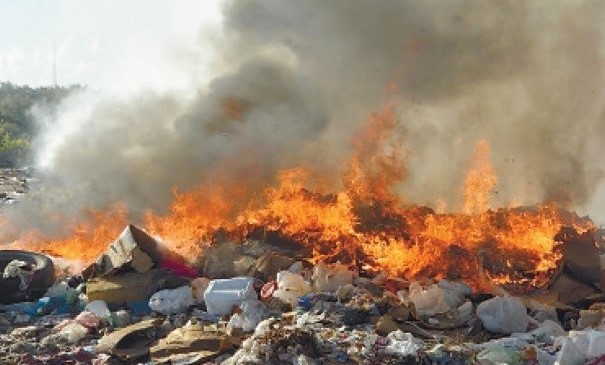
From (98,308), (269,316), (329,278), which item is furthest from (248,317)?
(98,308)

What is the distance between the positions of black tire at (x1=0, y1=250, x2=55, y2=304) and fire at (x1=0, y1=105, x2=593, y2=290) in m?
1.17

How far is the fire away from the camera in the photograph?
9242mm

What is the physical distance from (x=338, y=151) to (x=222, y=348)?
7430mm

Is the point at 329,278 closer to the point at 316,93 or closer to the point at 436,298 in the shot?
the point at 436,298

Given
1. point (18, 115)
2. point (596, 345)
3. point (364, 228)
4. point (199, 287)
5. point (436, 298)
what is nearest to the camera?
point (596, 345)

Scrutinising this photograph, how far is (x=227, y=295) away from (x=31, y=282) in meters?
3.05

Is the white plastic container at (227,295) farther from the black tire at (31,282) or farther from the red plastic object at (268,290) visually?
the black tire at (31,282)

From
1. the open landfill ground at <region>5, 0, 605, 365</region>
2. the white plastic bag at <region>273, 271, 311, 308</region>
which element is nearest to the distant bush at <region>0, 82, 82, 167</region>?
the open landfill ground at <region>5, 0, 605, 365</region>

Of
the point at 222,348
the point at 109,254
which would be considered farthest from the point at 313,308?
the point at 109,254

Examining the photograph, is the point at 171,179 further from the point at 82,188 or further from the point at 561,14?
the point at 561,14

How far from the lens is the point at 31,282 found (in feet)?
29.7

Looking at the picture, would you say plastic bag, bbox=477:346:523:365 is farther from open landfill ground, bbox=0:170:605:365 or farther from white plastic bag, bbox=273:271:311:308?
white plastic bag, bbox=273:271:311:308

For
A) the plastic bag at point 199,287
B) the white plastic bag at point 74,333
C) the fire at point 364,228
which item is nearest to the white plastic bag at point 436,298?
the fire at point 364,228

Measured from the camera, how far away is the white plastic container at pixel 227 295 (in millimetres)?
7875
